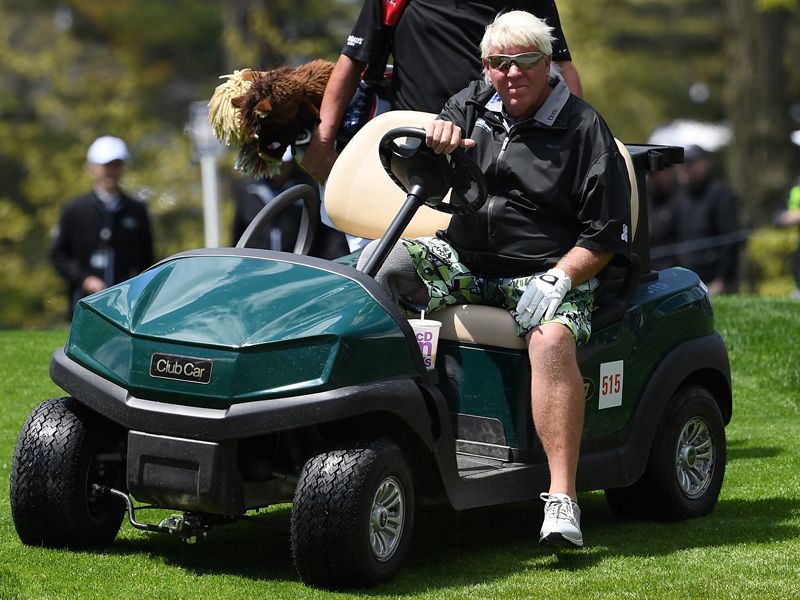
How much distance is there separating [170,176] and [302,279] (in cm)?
2172

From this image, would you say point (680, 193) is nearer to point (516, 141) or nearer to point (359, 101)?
point (359, 101)

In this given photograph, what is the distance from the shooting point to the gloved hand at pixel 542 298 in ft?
15.0

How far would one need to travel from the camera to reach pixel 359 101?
5914 millimetres

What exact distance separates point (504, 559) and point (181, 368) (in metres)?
1.21

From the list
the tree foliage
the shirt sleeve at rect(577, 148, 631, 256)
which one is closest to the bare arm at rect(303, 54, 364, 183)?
the shirt sleeve at rect(577, 148, 631, 256)

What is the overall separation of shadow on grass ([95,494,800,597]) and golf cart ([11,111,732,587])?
146 mm

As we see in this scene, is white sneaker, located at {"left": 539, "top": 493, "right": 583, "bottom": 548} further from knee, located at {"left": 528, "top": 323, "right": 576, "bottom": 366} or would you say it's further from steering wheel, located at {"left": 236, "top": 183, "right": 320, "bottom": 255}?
steering wheel, located at {"left": 236, "top": 183, "right": 320, "bottom": 255}

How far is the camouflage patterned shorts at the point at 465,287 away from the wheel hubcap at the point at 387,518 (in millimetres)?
686

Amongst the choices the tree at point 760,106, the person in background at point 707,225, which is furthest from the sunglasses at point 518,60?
the tree at point 760,106

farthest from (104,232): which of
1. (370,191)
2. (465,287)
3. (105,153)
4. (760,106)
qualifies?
(760,106)

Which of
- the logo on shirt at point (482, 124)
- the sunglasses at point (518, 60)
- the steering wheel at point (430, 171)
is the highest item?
the sunglasses at point (518, 60)

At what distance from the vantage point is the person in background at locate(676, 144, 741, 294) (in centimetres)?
1237

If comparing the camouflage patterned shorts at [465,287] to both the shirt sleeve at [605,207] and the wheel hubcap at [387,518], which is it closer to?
the shirt sleeve at [605,207]

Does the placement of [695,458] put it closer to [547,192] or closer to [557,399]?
[557,399]
